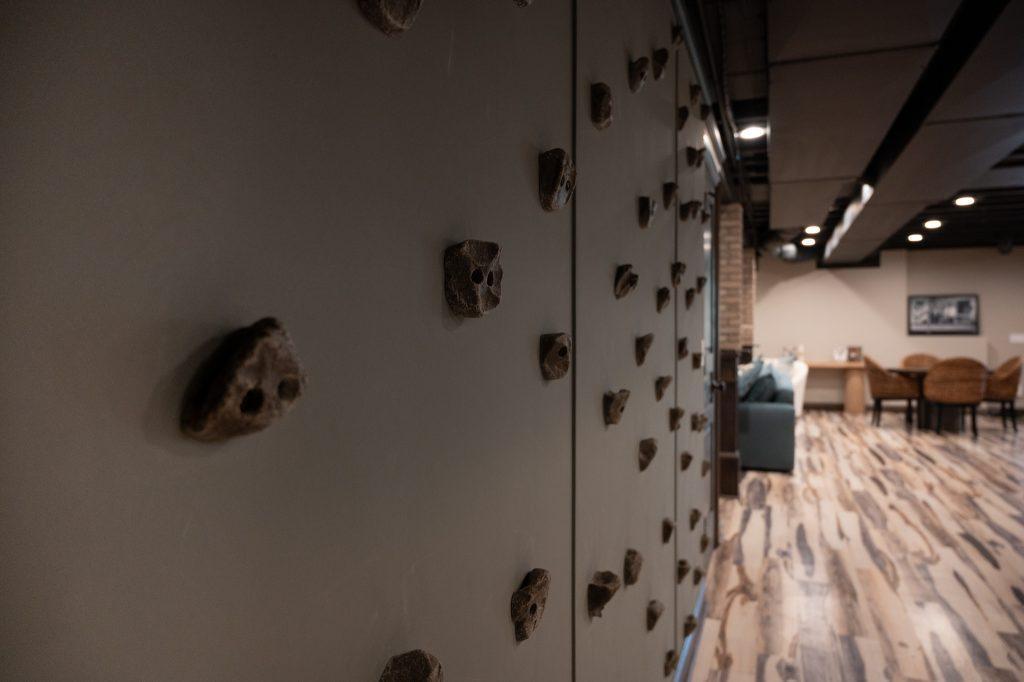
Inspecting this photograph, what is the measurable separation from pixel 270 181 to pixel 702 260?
2350 millimetres

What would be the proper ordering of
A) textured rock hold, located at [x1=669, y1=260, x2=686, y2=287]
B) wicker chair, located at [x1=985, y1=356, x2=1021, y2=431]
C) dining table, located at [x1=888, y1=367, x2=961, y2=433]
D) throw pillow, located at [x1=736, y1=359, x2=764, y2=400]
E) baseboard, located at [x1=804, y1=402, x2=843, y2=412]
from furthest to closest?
baseboard, located at [x1=804, y1=402, x2=843, y2=412] → wicker chair, located at [x1=985, y1=356, x2=1021, y2=431] → dining table, located at [x1=888, y1=367, x2=961, y2=433] → throw pillow, located at [x1=736, y1=359, x2=764, y2=400] → textured rock hold, located at [x1=669, y1=260, x2=686, y2=287]

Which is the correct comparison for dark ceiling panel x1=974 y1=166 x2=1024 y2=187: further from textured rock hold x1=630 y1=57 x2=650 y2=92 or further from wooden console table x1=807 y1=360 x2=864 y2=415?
textured rock hold x1=630 y1=57 x2=650 y2=92

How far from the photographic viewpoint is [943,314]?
10.9 metres

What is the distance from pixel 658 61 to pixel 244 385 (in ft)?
4.98

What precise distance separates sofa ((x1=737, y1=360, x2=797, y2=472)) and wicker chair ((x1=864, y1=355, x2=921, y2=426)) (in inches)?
153

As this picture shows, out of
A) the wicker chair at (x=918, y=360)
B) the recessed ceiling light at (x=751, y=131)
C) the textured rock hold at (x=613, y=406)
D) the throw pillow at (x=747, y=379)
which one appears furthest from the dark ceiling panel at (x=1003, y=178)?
the textured rock hold at (x=613, y=406)

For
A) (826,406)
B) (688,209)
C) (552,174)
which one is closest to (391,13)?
(552,174)

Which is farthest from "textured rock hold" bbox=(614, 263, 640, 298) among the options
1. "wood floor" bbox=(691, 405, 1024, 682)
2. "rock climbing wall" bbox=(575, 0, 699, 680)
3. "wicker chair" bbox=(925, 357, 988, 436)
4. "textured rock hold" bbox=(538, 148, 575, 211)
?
"wicker chair" bbox=(925, 357, 988, 436)

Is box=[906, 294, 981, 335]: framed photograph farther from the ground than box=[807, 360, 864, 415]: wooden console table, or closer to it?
farther from the ground

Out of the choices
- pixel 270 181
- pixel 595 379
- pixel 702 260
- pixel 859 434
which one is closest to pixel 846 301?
pixel 859 434

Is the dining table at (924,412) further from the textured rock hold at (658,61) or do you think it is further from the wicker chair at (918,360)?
the textured rock hold at (658,61)

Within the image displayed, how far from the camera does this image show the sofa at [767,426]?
554 cm

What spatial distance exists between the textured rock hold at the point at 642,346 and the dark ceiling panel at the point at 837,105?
2.25m

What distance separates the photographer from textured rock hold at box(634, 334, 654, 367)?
1378mm
